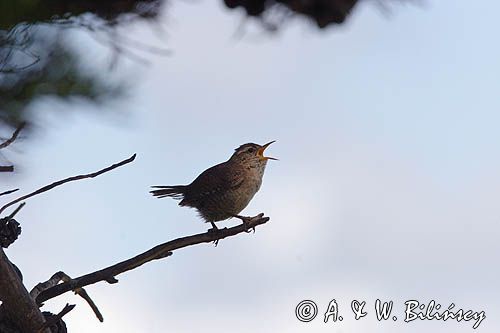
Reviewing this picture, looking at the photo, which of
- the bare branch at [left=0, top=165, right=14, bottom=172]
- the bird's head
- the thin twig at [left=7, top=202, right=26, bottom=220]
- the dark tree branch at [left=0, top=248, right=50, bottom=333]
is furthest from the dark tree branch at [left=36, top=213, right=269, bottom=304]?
the bird's head

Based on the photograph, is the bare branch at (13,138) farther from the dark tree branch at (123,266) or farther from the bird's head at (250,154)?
the bird's head at (250,154)

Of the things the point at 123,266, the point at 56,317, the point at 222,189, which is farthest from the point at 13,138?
the point at 222,189

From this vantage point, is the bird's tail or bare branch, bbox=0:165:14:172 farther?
the bird's tail

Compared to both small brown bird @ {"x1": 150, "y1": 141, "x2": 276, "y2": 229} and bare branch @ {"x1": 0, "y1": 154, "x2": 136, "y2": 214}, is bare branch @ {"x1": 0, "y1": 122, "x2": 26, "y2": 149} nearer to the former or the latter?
bare branch @ {"x1": 0, "y1": 154, "x2": 136, "y2": 214}

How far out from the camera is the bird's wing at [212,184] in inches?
168

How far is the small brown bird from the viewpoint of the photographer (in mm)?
4234

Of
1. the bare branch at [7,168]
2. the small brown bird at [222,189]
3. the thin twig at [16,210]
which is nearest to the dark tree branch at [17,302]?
the thin twig at [16,210]

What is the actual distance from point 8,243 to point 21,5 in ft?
4.00

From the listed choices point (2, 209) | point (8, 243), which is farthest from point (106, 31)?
point (8, 243)

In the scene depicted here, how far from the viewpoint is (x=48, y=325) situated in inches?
95.4

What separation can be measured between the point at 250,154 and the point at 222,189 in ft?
1.39

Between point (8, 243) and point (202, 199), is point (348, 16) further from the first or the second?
point (202, 199)

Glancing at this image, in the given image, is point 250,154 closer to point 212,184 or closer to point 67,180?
point 212,184

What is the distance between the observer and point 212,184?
14.1ft
